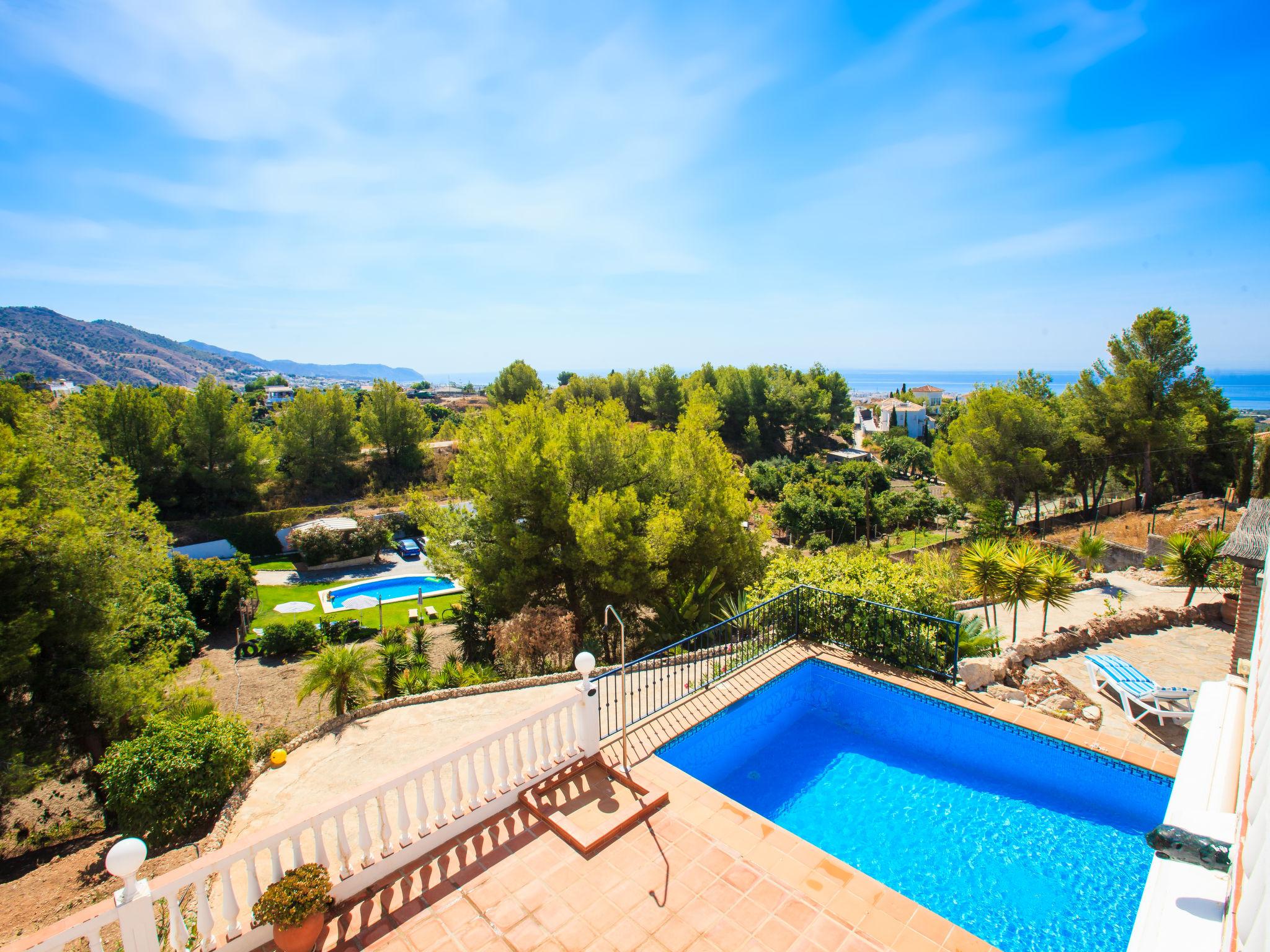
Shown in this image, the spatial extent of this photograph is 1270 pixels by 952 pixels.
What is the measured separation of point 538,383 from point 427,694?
36.2m

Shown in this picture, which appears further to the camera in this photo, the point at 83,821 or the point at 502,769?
the point at 83,821

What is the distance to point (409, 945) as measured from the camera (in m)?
4.18

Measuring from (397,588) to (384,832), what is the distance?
24.1 meters

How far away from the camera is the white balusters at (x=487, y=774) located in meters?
5.36

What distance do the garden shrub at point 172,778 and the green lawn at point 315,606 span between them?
38.4 feet

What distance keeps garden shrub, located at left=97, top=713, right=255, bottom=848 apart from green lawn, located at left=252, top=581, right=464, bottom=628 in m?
11.7

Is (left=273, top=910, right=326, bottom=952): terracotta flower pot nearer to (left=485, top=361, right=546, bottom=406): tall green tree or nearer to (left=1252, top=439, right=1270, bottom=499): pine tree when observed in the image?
(left=1252, top=439, right=1270, bottom=499): pine tree

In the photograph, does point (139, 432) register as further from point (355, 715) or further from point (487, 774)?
point (487, 774)

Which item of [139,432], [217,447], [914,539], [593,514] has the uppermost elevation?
[139,432]

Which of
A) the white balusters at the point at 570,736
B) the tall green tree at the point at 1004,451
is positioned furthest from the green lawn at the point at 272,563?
the tall green tree at the point at 1004,451

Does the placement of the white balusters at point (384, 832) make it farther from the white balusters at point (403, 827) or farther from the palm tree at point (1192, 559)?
the palm tree at point (1192, 559)

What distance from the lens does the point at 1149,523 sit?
23062mm

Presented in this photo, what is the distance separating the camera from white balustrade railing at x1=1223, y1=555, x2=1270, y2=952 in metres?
1.05

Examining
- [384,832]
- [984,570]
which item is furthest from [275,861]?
[984,570]
